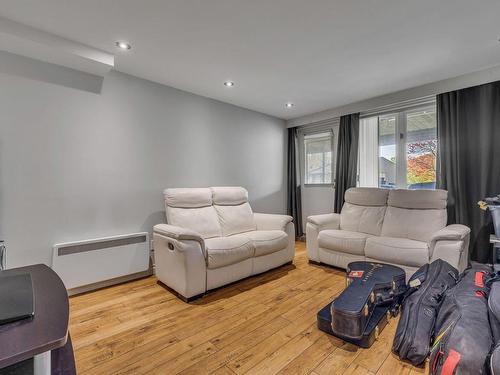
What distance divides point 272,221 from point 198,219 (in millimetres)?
955

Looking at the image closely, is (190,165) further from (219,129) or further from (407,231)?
(407,231)

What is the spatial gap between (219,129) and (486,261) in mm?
3539

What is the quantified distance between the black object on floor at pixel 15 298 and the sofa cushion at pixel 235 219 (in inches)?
93.2

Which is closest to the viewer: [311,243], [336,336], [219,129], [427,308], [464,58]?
[427,308]

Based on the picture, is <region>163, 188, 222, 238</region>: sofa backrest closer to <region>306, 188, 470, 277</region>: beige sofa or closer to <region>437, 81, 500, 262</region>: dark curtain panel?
<region>306, 188, 470, 277</region>: beige sofa

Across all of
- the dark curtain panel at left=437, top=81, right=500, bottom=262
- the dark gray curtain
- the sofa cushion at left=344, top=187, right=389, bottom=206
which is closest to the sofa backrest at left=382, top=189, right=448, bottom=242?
the sofa cushion at left=344, top=187, right=389, bottom=206

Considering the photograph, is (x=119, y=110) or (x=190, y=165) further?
(x=190, y=165)

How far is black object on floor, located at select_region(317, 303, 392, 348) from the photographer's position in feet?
5.39

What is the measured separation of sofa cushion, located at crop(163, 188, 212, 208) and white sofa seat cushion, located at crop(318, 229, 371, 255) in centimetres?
150

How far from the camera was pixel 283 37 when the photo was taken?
2109mm

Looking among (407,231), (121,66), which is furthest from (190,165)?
(407,231)

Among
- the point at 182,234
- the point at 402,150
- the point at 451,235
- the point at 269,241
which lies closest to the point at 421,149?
the point at 402,150

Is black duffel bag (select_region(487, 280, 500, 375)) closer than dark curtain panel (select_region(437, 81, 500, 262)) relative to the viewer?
Yes

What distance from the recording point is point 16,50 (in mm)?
2127
